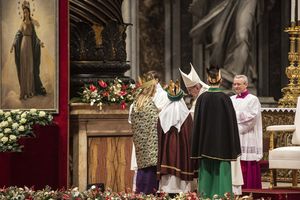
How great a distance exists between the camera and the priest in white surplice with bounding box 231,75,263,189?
45.0 feet

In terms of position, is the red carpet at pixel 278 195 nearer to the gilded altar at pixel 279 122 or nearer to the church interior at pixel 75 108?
the church interior at pixel 75 108

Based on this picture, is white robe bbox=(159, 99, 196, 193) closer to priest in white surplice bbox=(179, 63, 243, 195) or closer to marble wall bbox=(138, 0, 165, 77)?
priest in white surplice bbox=(179, 63, 243, 195)

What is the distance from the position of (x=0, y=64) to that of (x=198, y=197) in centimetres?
460

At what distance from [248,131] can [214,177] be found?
2.43 m

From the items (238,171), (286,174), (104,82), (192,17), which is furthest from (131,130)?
(192,17)

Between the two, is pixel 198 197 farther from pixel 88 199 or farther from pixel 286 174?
pixel 286 174

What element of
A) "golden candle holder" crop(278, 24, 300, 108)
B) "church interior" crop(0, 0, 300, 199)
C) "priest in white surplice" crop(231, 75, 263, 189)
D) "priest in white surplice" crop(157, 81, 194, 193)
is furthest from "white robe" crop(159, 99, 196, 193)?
"golden candle holder" crop(278, 24, 300, 108)

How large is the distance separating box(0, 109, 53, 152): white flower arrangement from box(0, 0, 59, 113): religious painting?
0.34m

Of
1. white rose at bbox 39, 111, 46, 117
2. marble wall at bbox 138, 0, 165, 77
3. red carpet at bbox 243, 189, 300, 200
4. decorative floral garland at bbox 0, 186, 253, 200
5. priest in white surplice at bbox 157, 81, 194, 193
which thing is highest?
marble wall at bbox 138, 0, 165, 77

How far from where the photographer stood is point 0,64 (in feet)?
45.0

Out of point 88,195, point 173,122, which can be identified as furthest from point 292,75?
point 88,195

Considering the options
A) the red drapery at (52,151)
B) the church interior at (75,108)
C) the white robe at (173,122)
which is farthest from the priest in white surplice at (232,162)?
the red drapery at (52,151)

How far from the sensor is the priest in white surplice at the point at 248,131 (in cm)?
1373

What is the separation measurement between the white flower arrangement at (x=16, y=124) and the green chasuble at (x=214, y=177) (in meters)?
2.48
